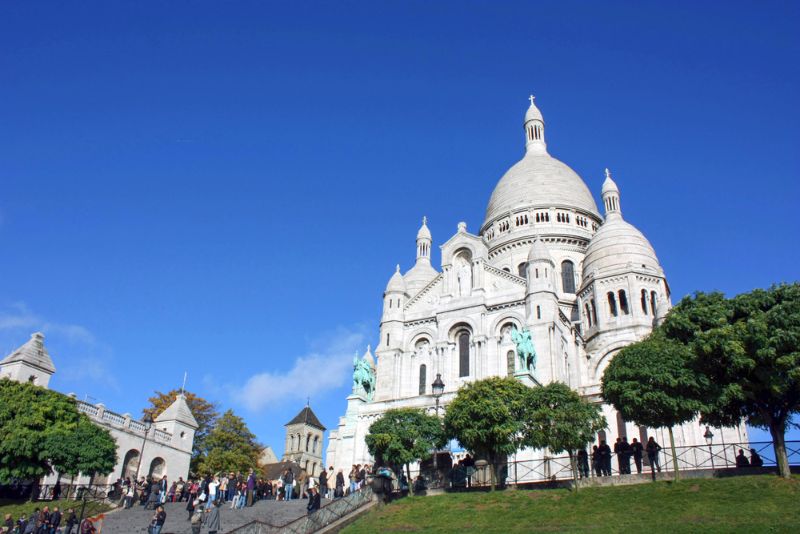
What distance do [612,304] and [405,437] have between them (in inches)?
1067

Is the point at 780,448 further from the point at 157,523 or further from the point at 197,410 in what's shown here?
the point at 197,410

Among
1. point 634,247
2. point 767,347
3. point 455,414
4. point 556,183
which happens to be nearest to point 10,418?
point 455,414

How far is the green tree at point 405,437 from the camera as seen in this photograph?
112ft

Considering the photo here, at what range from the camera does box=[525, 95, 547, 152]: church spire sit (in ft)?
268

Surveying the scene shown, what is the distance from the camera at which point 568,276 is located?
208 feet

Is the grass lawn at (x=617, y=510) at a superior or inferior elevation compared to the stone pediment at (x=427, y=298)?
inferior

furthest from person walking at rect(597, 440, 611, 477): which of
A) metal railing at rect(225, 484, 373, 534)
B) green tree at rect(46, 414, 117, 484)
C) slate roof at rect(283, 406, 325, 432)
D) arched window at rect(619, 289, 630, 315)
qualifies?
slate roof at rect(283, 406, 325, 432)

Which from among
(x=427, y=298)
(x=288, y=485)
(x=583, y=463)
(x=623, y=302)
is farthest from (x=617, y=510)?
(x=623, y=302)

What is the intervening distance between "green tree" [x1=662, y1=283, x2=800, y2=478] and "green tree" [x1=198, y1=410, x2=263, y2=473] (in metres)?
Answer: 36.9

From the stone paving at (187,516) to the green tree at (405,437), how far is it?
552 cm

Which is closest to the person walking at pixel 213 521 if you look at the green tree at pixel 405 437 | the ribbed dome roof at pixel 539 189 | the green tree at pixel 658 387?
the green tree at pixel 405 437

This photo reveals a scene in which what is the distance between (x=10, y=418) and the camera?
3516 cm

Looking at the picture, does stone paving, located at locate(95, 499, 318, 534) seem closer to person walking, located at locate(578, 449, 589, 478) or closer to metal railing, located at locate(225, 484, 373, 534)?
metal railing, located at locate(225, 484, 373, 534)

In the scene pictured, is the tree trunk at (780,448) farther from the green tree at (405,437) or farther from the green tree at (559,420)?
the green tree at (405,437)
